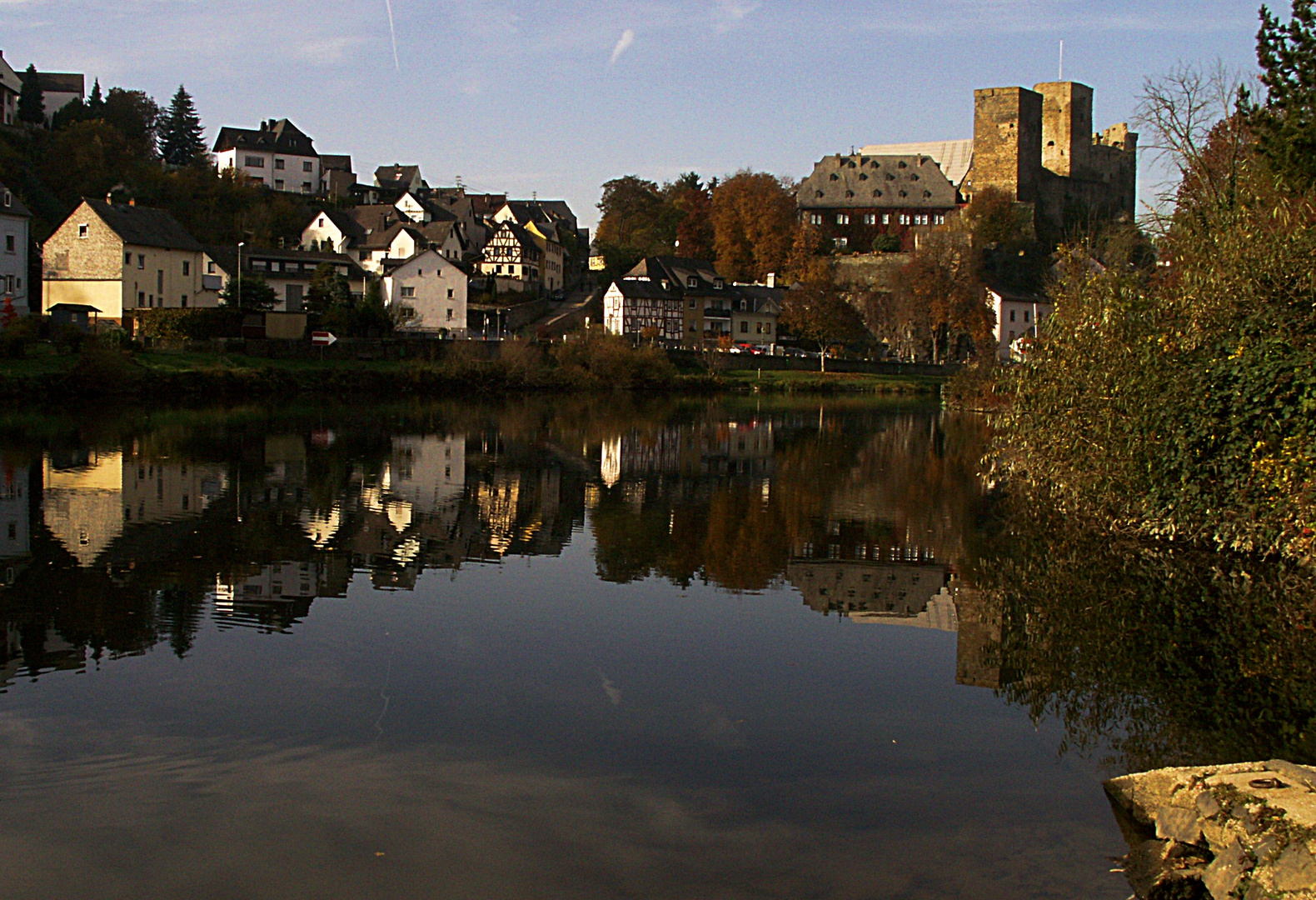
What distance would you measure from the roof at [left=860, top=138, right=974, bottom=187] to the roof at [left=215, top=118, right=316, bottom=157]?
56450mm

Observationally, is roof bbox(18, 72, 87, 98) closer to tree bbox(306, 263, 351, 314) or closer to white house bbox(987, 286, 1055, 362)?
tree bbox(306, 263, 351, 314)

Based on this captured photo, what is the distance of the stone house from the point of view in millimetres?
66688

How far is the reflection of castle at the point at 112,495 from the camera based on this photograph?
19.2 meters

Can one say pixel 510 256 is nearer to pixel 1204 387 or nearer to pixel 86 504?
pixel 86 504

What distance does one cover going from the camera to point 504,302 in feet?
298

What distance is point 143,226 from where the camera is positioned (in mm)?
69375

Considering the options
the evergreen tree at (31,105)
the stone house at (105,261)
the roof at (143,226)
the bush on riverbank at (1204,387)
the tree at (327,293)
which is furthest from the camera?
the evergreen tree at (31,105)

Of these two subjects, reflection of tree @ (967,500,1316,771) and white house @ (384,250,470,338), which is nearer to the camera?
reflection of tree @ (967,500,1316,771)

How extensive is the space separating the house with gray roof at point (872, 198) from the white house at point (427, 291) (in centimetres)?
4671

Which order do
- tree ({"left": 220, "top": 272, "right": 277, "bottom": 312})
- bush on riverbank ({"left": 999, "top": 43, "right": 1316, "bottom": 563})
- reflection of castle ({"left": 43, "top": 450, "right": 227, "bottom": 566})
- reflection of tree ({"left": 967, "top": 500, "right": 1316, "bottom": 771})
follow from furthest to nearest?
tree ({"left": 220, "top": 272, "right": 277, "bottom": 312}), reflection of castle ({"left": 43, "top": 450, "right": 227, "bottom": 566}), bush on riverbank ({"left": 999, "top": 43, "right": 1316, "bottom": 563}), reflection of tree ({"left": 967, "top": 500, "right": 1316, "bottom": 771})

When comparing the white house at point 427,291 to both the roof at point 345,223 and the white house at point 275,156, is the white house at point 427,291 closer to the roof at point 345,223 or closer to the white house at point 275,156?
the roof at point 345,223

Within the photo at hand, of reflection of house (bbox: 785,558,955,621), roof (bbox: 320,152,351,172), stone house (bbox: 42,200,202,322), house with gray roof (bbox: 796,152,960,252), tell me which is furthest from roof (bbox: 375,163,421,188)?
reflection of house (bbox: 785,558,955,621)

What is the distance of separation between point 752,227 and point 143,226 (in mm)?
56882

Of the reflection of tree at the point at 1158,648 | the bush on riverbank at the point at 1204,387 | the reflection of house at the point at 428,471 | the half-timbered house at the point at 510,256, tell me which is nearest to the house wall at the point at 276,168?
the half-timbered house at the point at 510,256
